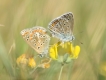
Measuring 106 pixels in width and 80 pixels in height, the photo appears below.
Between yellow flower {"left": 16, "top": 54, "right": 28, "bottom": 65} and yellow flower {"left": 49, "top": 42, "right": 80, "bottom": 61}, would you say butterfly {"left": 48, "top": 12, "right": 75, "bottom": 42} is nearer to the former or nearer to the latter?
yellow flower {"left": 49, "top": 42, "right": 80, "bottom": 61}

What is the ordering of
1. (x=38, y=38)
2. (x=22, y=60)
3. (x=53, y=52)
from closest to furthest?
(x=22, y=60) → (x=53, y=52) → (x=38, y=38)

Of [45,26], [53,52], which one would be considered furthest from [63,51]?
[45,26]

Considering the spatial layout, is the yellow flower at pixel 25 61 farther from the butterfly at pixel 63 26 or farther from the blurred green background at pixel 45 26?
the butterfly at pixel 63 26

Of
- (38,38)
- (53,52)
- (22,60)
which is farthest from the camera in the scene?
(38,38)

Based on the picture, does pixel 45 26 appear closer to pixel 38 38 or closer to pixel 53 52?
pixel 38 38

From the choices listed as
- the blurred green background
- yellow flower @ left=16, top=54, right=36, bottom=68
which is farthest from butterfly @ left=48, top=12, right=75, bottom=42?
yellow flower @ left=16, top=54, right=36, bottom=68

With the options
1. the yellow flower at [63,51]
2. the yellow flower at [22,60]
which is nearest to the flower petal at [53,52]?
the yellow flower at [63,51]
